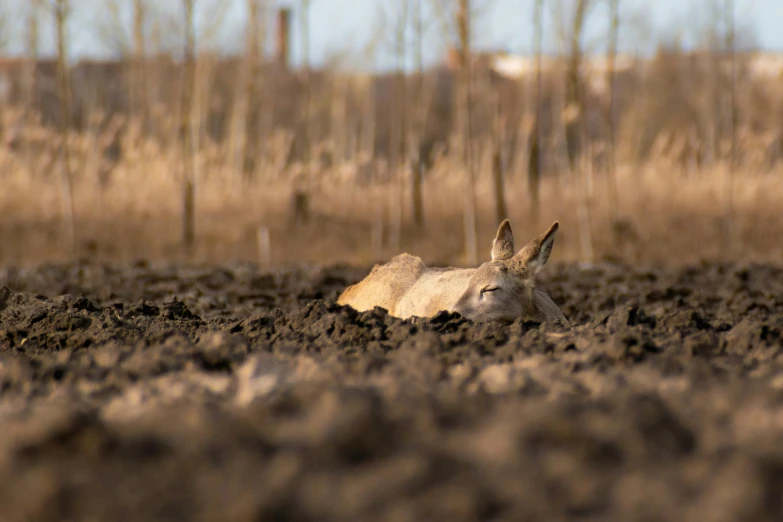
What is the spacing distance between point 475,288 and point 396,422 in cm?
317

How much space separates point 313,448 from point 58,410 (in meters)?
0.84

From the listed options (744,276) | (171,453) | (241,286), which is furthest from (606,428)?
(744,276)

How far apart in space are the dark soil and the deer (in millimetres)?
466

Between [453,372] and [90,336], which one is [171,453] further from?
[90,336]

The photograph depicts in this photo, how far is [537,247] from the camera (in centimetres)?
622

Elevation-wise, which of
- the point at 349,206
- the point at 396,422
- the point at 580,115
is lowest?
the point at 396,422

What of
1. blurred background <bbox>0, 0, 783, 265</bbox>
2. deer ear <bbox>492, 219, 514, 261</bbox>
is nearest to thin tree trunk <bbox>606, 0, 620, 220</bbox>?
blurred background <bbox>0, 0, 783, 265</bbox>

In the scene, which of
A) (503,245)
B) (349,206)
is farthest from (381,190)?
(503,245)

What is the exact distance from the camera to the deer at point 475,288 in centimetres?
597

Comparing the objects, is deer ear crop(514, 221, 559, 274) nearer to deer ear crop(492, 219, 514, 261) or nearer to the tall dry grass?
deer ear crop(492, 219, 514, 261)

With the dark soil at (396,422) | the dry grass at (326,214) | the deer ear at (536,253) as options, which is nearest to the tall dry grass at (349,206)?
the dry grass at (326,214)

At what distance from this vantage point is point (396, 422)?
2.90 meters

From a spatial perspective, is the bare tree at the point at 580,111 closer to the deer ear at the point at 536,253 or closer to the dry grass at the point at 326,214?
the dry grass at the point at 326,214

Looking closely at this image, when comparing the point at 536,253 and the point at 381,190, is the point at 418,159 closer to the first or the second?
the point at 381,190
